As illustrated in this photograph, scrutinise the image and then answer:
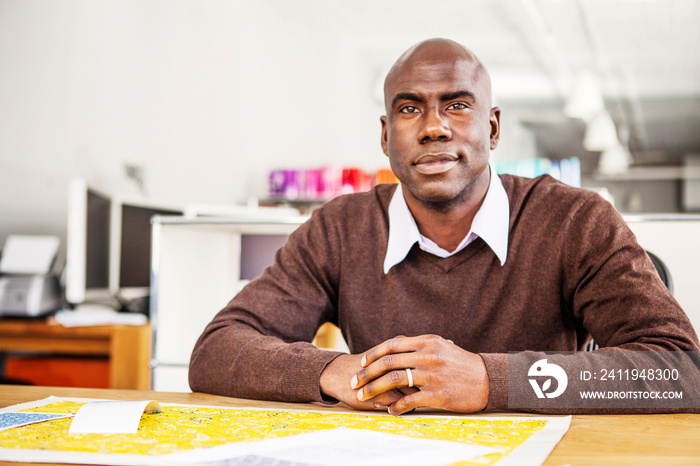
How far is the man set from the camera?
108 cm

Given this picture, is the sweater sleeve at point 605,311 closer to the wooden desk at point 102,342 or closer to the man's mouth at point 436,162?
the man's mouth at point 436,162

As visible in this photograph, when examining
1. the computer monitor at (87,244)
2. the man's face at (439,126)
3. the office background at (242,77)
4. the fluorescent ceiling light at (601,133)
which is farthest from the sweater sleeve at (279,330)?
the fluorescent ceiling light at (601,133)

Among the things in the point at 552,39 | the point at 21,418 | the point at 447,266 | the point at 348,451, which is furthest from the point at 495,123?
the point at 552,39

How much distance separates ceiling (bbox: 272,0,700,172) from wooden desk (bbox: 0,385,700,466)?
453cm

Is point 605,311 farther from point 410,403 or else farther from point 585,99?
point 585,99

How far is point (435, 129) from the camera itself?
Answer: 48.5 inches

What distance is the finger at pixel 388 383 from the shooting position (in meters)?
0.89

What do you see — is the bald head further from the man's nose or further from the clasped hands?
the clasped hands

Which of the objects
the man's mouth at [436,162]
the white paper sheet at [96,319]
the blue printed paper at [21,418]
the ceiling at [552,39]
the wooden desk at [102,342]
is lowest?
the wooden desk at [102,342]

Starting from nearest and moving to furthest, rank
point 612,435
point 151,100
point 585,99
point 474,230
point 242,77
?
point 612,435
point 474,230
point 151,100
point 242,77
point 585,99

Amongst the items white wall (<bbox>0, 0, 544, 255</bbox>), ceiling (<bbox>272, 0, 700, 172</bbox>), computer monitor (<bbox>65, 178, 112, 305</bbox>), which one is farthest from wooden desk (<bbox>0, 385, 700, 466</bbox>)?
ceiling (<bbox>272, 0, 700, 172</bbox>)

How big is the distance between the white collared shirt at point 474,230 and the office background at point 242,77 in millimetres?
2365

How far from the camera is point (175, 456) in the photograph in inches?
25.2

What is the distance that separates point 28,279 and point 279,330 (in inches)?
65.6
